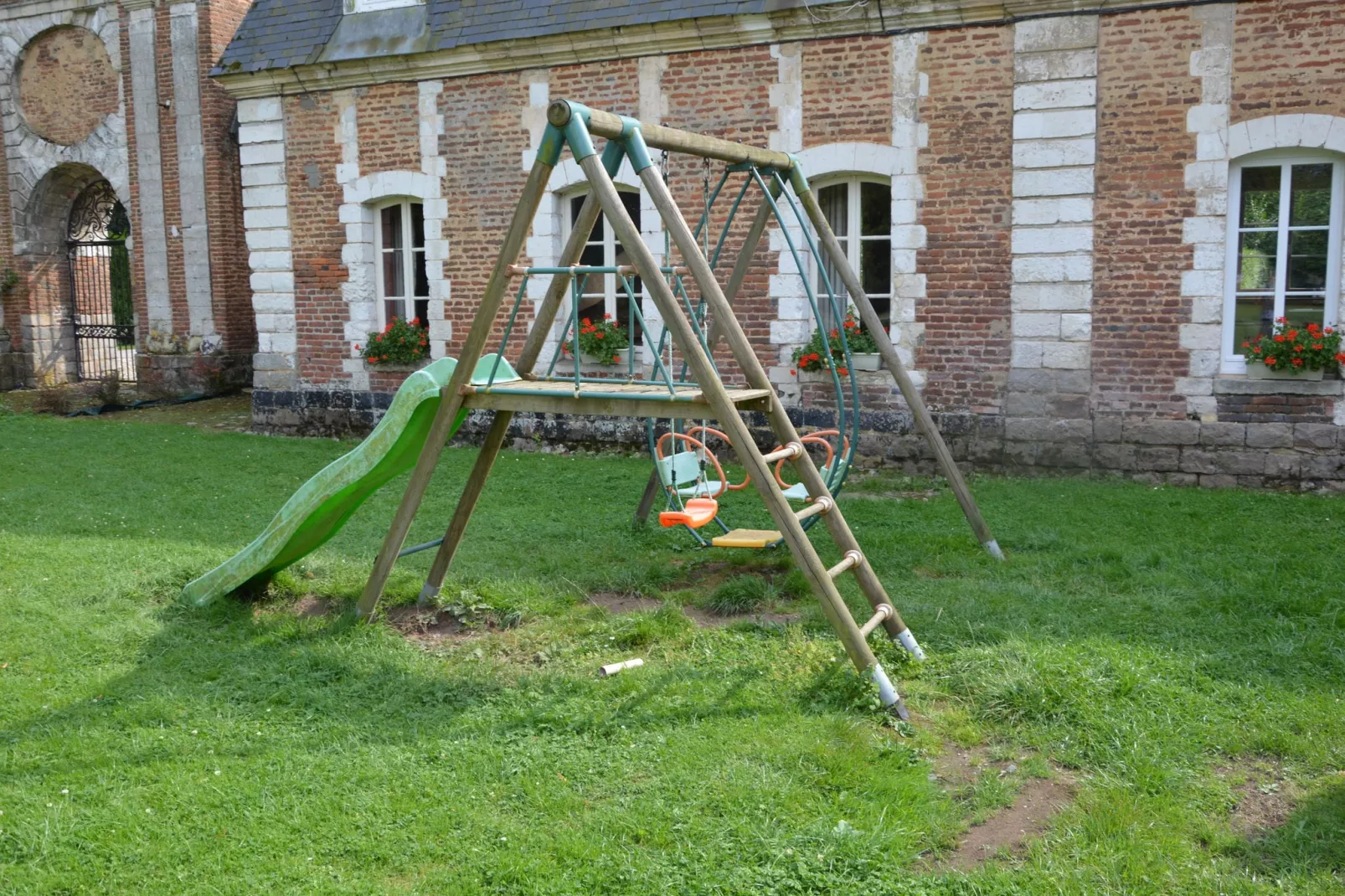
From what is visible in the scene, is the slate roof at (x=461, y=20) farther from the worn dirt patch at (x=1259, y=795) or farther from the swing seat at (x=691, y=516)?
the worn dirt patch at (x=1259, y=795)

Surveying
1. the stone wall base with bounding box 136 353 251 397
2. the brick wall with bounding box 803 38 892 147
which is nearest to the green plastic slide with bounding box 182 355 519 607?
the brick wall with bounding box 803 38 892 147

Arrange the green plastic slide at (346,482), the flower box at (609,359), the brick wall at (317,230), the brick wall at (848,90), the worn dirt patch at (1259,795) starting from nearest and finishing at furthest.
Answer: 1. the worn dirt patch at (1259,795)
2. the green plastic slide at (346,482)
3. the brick wall at (848,90)
4. the flower box at (609,359)
5. the brick wall at (317,230)

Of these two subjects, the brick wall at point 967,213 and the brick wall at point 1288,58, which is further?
the brick wall at point 967,213

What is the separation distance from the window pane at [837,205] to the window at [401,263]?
166 inches

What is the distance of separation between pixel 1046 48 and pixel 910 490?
3.55 metres

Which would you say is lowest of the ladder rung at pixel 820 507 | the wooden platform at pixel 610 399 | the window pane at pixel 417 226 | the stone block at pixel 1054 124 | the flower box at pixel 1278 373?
the ladder rung at pixel 820 507

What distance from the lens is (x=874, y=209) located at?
9.84m

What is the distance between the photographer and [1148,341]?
8.77m

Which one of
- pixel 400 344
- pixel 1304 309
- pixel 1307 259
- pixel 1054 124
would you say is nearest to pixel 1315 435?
pixel 1304 309

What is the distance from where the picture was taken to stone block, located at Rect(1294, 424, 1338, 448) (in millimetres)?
8359

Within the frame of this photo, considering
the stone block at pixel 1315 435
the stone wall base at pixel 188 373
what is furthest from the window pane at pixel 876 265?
the stone wall base at pixel 188 373

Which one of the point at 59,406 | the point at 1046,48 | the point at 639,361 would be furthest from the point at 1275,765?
the point at 59,406

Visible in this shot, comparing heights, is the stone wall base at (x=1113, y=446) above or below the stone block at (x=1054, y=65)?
below

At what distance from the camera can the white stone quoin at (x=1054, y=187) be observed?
28.7 feet
